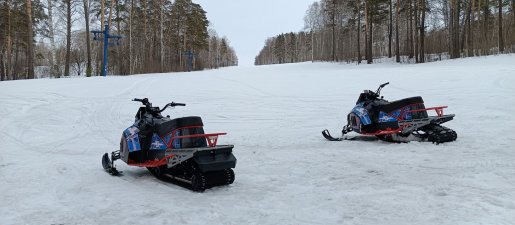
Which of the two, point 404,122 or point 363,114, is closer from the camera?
point 404,122

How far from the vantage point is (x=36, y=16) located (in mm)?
35750

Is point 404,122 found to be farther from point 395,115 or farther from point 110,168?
point 110,168

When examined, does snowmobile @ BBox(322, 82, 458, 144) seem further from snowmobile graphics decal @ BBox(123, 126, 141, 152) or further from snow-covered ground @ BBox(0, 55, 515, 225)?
snowmobile graphics decal @ BBox(123, 126, 141, 152)

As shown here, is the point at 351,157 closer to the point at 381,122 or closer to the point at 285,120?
the point at 381,122

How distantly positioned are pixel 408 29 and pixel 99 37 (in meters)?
34.5

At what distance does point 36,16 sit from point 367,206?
3914cm

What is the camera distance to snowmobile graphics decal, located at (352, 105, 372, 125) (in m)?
8.25

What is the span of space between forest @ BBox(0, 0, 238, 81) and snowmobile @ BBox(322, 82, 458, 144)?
2494cm

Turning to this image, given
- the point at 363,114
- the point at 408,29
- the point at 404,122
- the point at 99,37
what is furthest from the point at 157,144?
the point at 408,29

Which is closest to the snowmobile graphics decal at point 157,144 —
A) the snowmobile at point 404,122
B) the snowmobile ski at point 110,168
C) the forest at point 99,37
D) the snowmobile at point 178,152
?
the snowmobile at point 178,152

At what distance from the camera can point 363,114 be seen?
8.37 meters

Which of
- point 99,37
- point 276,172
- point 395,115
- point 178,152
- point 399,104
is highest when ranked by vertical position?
point 99,37

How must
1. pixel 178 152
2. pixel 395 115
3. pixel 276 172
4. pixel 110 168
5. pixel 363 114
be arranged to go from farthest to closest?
pixel 363 114 → pixel 395 115 → pixel 110 168 → pixel 276 172 → pixel 178 152

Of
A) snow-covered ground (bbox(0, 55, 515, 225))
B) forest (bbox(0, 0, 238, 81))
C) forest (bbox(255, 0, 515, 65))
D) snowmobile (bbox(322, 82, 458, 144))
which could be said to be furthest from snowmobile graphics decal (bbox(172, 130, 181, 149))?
forest (bbox(255, 0, 515, 65))
